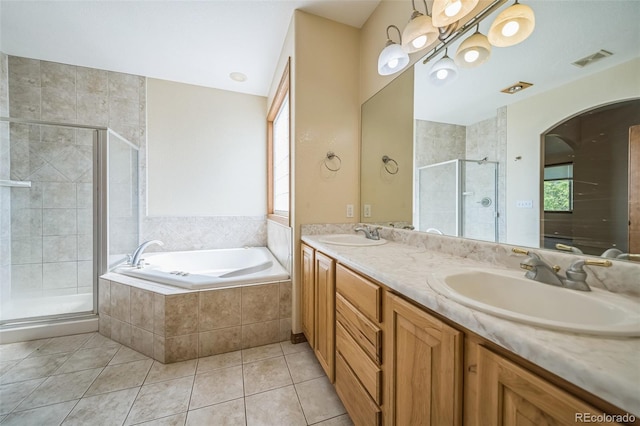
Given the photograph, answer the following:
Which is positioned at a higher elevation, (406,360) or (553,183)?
(553,183)

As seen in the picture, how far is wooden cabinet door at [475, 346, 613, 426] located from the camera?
1.19 ft

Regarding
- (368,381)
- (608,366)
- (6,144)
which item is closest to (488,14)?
(608,366)

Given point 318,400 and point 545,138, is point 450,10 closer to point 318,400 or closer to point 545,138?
point 545,138

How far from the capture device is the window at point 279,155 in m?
2.26

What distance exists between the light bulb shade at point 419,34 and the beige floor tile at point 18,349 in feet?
10.7

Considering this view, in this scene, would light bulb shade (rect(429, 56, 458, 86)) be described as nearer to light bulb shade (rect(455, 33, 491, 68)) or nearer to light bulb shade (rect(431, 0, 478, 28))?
light bulb shade (rect(455, 33, 491, 68))

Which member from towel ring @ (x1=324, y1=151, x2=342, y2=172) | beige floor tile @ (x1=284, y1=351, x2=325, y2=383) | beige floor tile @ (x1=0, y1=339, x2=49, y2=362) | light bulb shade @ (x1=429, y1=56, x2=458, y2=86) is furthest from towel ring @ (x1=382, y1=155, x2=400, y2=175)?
beige floor tile @ (x1=0, y1=339, x2=49, y2=362)

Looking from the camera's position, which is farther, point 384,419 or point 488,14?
point 488,14

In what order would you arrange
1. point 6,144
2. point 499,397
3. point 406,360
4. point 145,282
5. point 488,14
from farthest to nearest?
point 6,144
point 145,282
point 488,14
point 406,360
point 499,397

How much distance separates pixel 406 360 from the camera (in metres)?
0.73

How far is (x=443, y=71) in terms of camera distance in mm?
1278

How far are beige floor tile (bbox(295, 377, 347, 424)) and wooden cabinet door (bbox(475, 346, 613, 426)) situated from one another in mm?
976

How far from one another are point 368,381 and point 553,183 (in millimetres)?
1031

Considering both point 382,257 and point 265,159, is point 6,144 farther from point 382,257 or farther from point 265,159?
point 382,257
